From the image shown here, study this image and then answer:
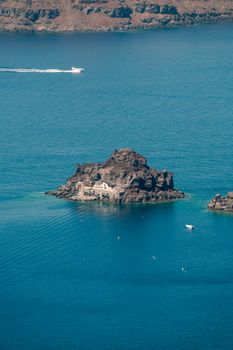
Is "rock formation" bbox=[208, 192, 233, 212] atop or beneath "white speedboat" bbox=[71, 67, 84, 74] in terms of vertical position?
atop

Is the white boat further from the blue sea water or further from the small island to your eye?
the small island

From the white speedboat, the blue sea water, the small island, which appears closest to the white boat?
the blue sea water

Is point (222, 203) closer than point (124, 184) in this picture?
Yes

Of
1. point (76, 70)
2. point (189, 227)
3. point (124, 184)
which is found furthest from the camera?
point (76, 70)

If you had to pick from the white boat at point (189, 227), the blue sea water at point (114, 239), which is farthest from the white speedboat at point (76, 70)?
the white boat at point (189, 227)

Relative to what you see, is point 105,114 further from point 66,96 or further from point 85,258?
point 85,258

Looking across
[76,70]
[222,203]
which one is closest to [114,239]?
[222,203]

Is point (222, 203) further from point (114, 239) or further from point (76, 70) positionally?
point (76, 70)
